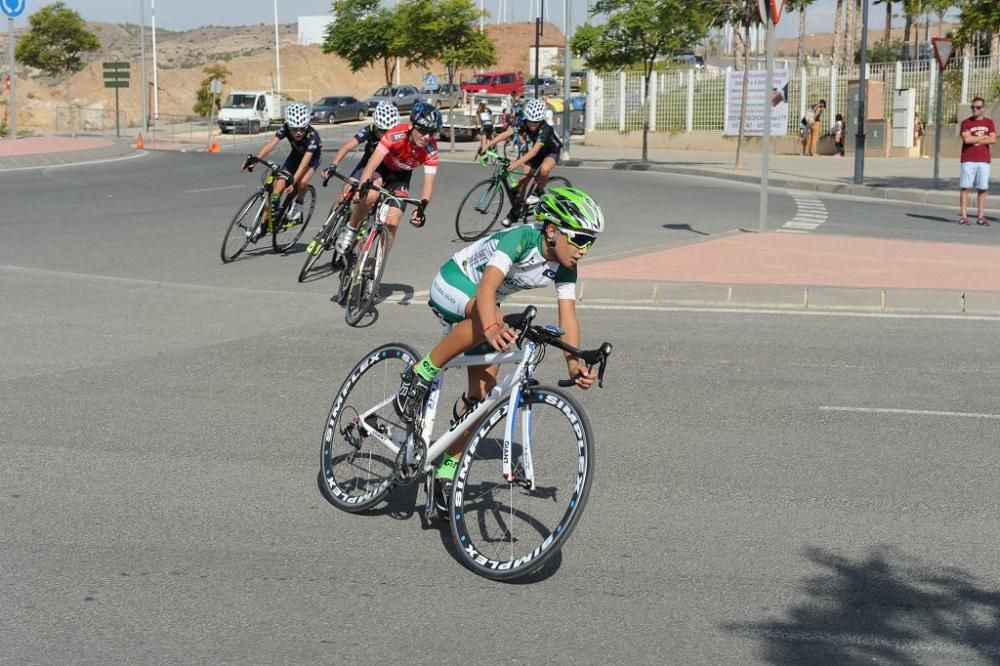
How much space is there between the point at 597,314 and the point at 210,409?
4685 millimetres

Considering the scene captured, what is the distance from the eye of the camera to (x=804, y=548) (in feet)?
18.8

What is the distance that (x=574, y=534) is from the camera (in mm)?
5914

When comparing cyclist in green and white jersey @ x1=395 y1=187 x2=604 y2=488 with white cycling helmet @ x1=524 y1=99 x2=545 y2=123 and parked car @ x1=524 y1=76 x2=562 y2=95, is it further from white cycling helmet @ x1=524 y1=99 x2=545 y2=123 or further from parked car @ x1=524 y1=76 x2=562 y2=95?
parked car @ x1=524 y1=76 x2=562 y2=95

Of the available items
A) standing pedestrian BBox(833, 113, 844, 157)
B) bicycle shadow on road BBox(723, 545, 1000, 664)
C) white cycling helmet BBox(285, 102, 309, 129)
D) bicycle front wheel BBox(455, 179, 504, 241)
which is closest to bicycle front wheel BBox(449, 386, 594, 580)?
bicycle shadow on road BBox(723, 545, 1000, 664)

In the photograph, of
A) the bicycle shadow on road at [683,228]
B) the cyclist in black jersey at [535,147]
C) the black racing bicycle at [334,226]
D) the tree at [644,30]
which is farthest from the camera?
the tree at [644,30]

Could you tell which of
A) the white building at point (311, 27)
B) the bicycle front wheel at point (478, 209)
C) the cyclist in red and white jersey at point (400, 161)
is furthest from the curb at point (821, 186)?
the white building at point (311, 27)

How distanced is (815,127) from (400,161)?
3141cm

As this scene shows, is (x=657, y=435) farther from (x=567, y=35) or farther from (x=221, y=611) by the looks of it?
(x=567, y=35)

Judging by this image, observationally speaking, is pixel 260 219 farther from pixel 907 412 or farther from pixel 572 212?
pixel 572 212

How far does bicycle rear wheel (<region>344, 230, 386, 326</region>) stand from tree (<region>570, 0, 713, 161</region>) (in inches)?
1059

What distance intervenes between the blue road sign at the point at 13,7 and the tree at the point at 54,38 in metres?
52.1

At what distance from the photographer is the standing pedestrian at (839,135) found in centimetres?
4106

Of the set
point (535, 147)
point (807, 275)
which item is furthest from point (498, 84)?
point (807, 275)

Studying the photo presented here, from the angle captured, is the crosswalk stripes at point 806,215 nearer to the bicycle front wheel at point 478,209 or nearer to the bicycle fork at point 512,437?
the bicycle front wheel at point 478,209
